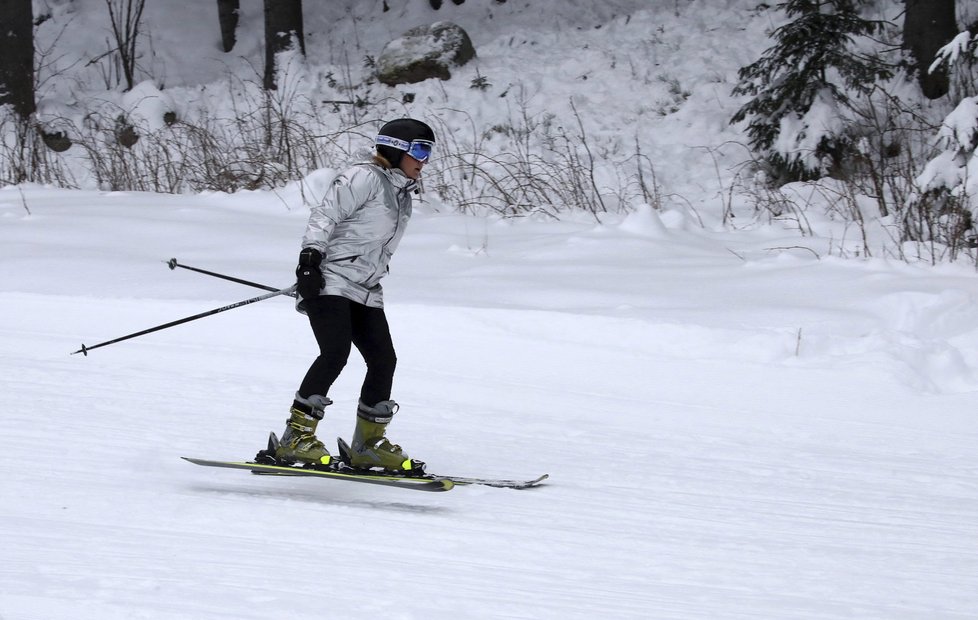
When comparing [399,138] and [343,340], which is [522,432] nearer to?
[343,340]

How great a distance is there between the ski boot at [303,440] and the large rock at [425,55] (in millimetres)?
12319

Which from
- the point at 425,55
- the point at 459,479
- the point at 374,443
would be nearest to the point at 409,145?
the point at 374,443

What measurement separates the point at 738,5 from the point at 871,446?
1278cm

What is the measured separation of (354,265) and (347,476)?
35.3 inches

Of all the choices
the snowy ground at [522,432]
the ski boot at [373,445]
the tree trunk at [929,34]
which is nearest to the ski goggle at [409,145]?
the ski boot at [373,445]

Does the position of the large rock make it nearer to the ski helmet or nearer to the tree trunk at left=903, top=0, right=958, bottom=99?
the tree trunk at left=903, top=0, right=958, bottom=99

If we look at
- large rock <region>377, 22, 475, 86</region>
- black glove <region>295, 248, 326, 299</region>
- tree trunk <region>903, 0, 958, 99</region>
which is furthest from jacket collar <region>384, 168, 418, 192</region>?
large rock <region>377, 22, 475, 86</region>

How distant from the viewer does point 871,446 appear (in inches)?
195

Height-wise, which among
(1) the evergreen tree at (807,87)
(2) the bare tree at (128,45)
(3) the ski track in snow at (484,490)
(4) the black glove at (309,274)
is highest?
(2) the bare tree at (128,45)

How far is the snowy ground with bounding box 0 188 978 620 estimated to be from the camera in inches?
129

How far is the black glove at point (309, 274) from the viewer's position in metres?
4.00

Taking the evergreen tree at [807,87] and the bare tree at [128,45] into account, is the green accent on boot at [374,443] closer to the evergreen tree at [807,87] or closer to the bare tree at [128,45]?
the evergreen tree at [807,87]

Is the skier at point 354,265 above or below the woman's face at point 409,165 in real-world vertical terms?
below

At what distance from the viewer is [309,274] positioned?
4.01m
